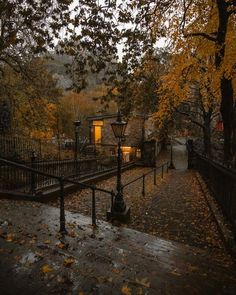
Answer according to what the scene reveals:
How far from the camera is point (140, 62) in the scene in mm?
8141

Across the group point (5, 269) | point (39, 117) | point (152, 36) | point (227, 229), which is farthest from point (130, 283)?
point (39, 117)

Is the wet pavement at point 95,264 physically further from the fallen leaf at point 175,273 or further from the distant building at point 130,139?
the distant building at point 130,139

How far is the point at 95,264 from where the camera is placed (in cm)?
388

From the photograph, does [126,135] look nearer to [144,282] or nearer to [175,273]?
[175,273]

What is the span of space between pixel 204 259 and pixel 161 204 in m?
6.18

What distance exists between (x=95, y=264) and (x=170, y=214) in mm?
6241

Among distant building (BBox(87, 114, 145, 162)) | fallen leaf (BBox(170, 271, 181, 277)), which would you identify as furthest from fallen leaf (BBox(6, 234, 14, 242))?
distant building (BBox(87, 114, 145, 162))

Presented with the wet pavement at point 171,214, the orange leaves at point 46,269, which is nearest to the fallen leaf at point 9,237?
the orange leaves at point 46,269

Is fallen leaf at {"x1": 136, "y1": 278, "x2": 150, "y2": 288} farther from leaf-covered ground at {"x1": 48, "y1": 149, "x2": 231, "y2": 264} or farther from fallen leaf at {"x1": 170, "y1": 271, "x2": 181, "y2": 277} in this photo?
leaf-covered ground at {"x1": 48, "y1": 149, "x2": 231, "y2": 264}

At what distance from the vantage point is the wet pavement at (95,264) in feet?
10.5

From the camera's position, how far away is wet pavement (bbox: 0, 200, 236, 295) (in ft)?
10.5

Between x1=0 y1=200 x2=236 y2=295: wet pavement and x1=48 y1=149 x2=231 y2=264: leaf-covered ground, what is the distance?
1343 mm

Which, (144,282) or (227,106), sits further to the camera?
(227,106)

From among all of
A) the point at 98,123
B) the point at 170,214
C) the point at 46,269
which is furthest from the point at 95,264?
the point at 98,123
